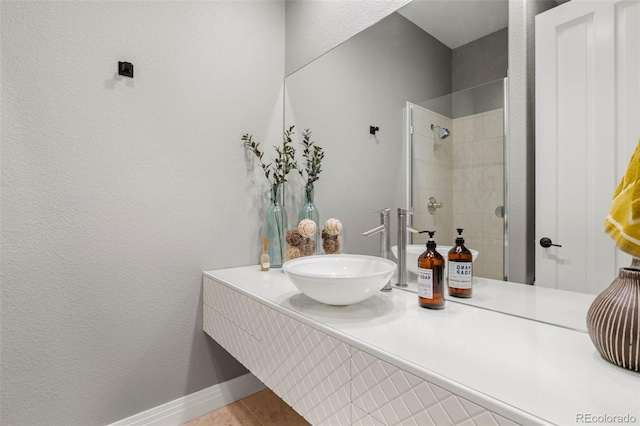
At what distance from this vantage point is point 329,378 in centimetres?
87

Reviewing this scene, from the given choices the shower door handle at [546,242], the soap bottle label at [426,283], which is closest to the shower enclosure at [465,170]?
the shower door handle at [546,242]

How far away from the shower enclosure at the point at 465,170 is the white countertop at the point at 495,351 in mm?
183

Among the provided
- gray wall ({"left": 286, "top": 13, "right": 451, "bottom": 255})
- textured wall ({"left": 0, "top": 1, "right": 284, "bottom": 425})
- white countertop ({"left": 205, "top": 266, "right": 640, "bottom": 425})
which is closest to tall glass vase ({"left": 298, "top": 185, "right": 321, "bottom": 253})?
gray wall ({"left": 286, "top": 13, "right": 451, "bottom": 255})

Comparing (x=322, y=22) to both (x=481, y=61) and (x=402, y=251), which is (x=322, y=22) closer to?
(x=481, y=61)

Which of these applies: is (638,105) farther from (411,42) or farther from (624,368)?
(411,42)

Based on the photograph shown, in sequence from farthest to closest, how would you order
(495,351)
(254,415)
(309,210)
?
(309,210)
(254,415)
(495,351)

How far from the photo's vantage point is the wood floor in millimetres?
1600

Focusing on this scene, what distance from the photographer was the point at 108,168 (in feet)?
4.61

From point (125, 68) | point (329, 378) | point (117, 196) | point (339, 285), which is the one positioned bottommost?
point (329, 378)

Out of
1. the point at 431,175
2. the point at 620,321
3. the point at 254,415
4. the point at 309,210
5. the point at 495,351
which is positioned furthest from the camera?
the point at 309,210

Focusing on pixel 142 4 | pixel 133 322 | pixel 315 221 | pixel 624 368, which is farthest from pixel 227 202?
pixel 624 368

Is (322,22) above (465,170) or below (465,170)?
above

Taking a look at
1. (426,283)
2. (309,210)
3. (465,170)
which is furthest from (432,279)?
(309,210)

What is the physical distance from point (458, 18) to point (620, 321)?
1104mm
